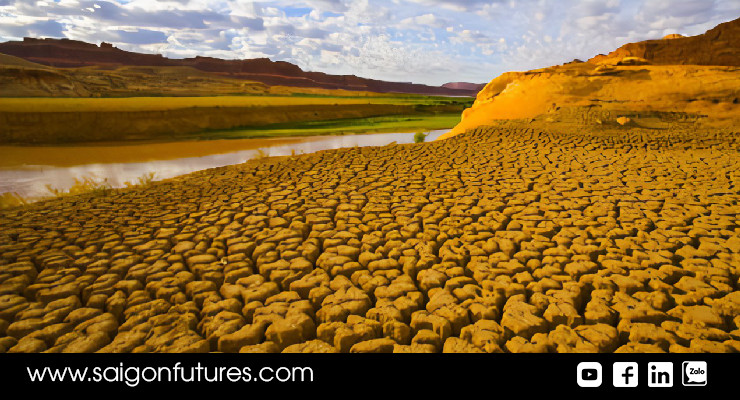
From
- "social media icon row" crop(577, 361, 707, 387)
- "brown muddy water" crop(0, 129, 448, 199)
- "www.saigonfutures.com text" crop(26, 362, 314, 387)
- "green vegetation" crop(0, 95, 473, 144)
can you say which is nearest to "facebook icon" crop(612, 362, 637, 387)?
"social media icon row" crop(577, 361, 707, 387)

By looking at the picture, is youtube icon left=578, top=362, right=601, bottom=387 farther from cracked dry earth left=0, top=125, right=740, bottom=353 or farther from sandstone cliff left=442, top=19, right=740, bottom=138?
sandstone cliff left=442, top=19, right=740, bottom=138

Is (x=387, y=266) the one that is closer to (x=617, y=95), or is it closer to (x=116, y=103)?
(x=617, y=95)

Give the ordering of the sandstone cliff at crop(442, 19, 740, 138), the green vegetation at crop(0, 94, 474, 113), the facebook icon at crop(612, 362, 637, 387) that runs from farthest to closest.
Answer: the green vegetation at crop(0, 94, 474, 113), the sandstone cliff at crop(442, 19, 740, 138), the facebook icon at crop(612, 362, 637, 387)

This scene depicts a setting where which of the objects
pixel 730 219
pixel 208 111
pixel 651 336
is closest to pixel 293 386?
pixel 651 336

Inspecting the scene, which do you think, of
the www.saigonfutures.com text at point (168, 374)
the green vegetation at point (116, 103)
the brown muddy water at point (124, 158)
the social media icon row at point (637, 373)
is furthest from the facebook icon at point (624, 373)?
the green vegetation at point (116, 103)

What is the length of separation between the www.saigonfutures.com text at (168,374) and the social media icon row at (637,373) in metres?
1.01

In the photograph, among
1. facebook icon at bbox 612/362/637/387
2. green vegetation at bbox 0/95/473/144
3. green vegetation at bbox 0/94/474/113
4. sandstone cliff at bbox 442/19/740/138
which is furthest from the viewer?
green vegetation at bbox 0/94/474/113

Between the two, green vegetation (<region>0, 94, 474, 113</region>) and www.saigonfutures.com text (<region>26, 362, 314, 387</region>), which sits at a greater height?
green vegetation (<region>0, 94, 474, 113</region>)

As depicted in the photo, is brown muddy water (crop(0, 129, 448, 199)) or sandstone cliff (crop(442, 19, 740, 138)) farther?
sandstone cliff (crop(442, 19, 740, 138))

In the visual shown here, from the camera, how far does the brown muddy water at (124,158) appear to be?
21.7ft

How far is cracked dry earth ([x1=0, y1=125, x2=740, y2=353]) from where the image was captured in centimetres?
171

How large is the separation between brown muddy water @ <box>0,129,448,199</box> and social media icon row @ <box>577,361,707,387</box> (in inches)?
254

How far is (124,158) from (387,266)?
8.98m

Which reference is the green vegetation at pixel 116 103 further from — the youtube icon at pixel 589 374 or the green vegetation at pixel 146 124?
the youtube icon at pixel 589 374
